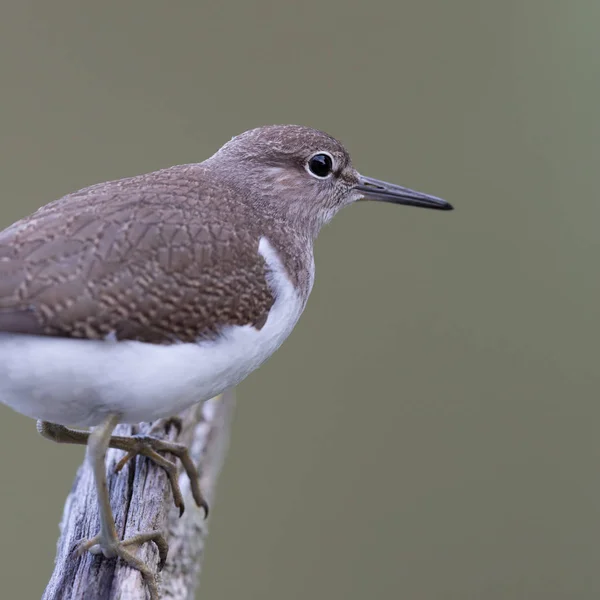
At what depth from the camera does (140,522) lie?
4.13 m

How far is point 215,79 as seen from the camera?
321 inches

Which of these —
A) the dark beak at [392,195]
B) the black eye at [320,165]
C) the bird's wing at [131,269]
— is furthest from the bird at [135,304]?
the dark beak at [392,195]

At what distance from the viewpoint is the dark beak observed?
16.9ft

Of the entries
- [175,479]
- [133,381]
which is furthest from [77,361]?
[175,479]

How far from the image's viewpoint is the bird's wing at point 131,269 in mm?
3471

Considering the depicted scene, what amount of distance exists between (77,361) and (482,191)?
228 inches

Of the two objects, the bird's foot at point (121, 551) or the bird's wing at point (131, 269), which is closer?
the bird's wing at point (131, 269)

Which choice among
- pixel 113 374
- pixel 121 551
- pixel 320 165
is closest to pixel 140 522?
pixel 121 551

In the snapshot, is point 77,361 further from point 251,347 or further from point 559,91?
point 559,91

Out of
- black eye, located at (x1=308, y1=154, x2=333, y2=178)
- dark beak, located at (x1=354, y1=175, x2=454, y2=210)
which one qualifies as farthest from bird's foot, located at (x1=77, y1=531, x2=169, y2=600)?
dark beak, located at (x1=354, y1=175, x2=454, y2=210)

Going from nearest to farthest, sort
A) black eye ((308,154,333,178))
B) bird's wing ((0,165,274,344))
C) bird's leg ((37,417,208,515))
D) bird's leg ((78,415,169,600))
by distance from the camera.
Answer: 1. bird's wing ((0,165,274,344))
2. bird's leg ((78,415,169,600))
3. bird's leg ((37,417,208,515))
4. black eye ((308,154,333,178))

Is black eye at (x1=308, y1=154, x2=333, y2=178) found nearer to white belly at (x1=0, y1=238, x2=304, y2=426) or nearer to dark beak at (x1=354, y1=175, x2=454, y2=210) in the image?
dark beak at (x1=354, y1=175, x2=454, y2=210)

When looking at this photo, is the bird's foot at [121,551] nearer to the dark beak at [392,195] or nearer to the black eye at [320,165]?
the black eye at [320,165]

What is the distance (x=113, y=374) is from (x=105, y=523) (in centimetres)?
70
